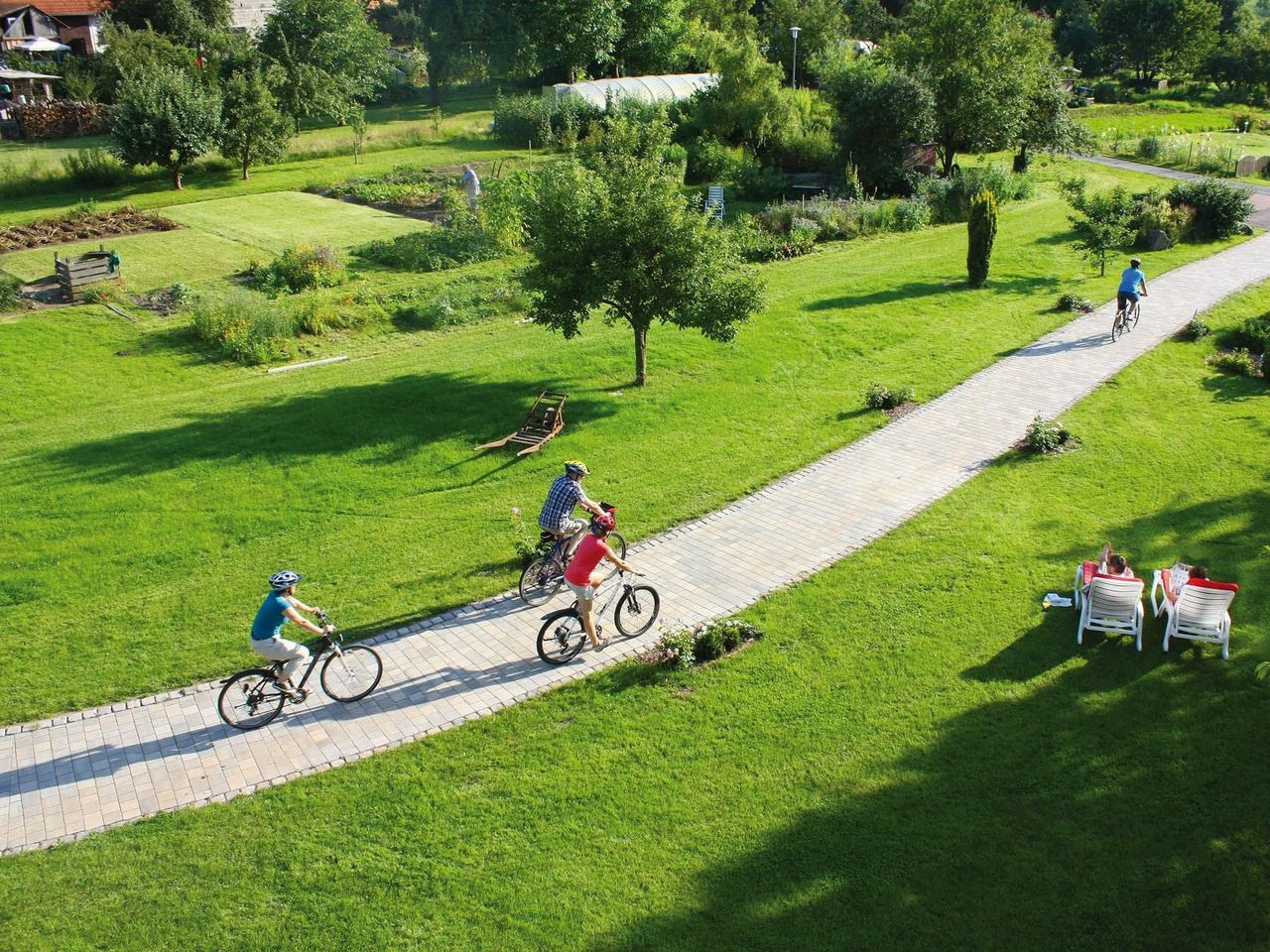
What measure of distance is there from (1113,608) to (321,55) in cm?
5314

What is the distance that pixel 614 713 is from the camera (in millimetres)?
10383

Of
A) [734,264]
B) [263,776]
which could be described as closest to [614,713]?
[263,776]

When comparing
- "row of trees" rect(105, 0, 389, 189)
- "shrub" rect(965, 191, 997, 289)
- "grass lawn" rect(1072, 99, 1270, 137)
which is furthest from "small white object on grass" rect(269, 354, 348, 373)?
"grass lawn" rect(1072, 99, 1270, 137)

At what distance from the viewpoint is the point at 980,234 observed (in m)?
24.7

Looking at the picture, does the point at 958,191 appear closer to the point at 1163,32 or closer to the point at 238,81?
the point at 238,81

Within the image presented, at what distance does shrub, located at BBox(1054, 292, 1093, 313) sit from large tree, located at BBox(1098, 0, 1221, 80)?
56955mm

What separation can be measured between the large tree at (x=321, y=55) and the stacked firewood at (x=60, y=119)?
8.80 meters

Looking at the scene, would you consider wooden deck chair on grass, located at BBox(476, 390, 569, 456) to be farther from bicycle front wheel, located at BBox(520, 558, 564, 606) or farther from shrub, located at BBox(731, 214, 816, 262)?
shrub, located at BBox(731, 214, 816, 262)

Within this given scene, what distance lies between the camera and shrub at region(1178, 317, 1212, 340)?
2144 cm

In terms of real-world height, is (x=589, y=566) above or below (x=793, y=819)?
above

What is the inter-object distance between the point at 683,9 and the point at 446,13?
16.4m

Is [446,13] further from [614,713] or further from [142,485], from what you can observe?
[614,713]

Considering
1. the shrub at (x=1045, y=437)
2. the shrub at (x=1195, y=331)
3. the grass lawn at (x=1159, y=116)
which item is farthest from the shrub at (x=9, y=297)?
the grass lawn at (x=1159, y=116)

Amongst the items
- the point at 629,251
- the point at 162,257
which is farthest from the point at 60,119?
the point at 629,251
